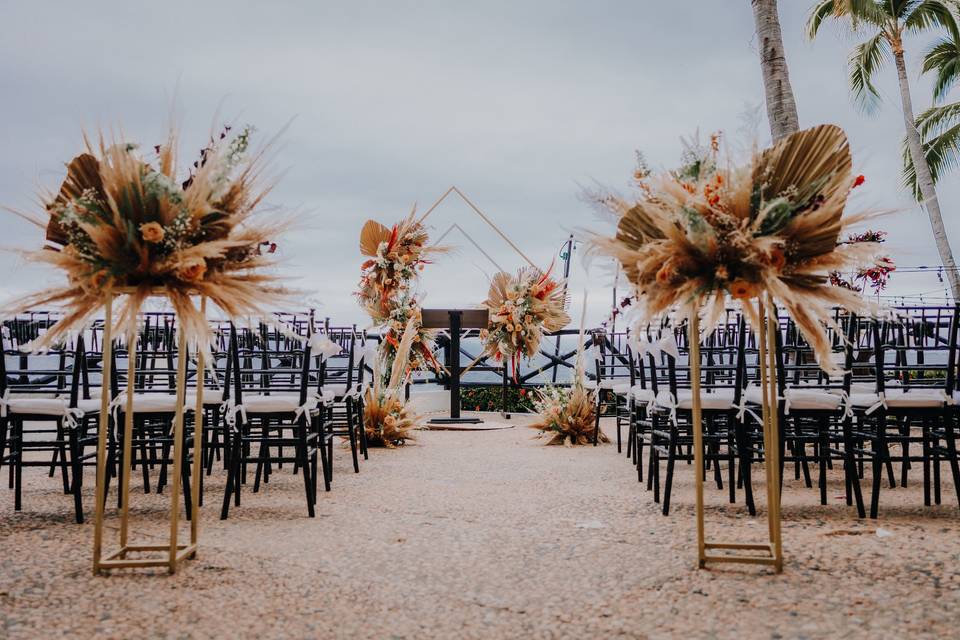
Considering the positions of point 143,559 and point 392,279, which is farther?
point 392,279

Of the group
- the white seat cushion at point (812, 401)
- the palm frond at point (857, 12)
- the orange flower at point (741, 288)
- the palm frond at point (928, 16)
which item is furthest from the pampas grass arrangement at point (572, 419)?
the palm frond at point (928, 16)

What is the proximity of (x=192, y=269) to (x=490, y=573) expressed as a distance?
1609mm

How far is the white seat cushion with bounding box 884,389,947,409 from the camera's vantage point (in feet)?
12.2

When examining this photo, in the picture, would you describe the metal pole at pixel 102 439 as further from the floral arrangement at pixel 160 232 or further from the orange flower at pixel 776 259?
the orange flower at pixel 776 259

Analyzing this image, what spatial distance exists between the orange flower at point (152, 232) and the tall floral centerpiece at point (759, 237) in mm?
1623

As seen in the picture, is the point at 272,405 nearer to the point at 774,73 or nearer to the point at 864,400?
the point at 864,400

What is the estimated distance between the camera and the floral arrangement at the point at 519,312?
29.5ft

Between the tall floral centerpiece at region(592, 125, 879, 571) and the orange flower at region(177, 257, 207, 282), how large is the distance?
4.87ft

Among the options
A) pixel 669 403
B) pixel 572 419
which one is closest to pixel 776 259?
pixel 669 403

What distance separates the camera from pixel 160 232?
252cm

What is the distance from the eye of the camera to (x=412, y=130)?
695cm

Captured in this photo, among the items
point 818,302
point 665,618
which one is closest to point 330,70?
point 818,302

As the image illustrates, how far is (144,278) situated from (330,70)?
162 inches

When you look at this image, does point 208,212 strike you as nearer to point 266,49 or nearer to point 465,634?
point 465,634
